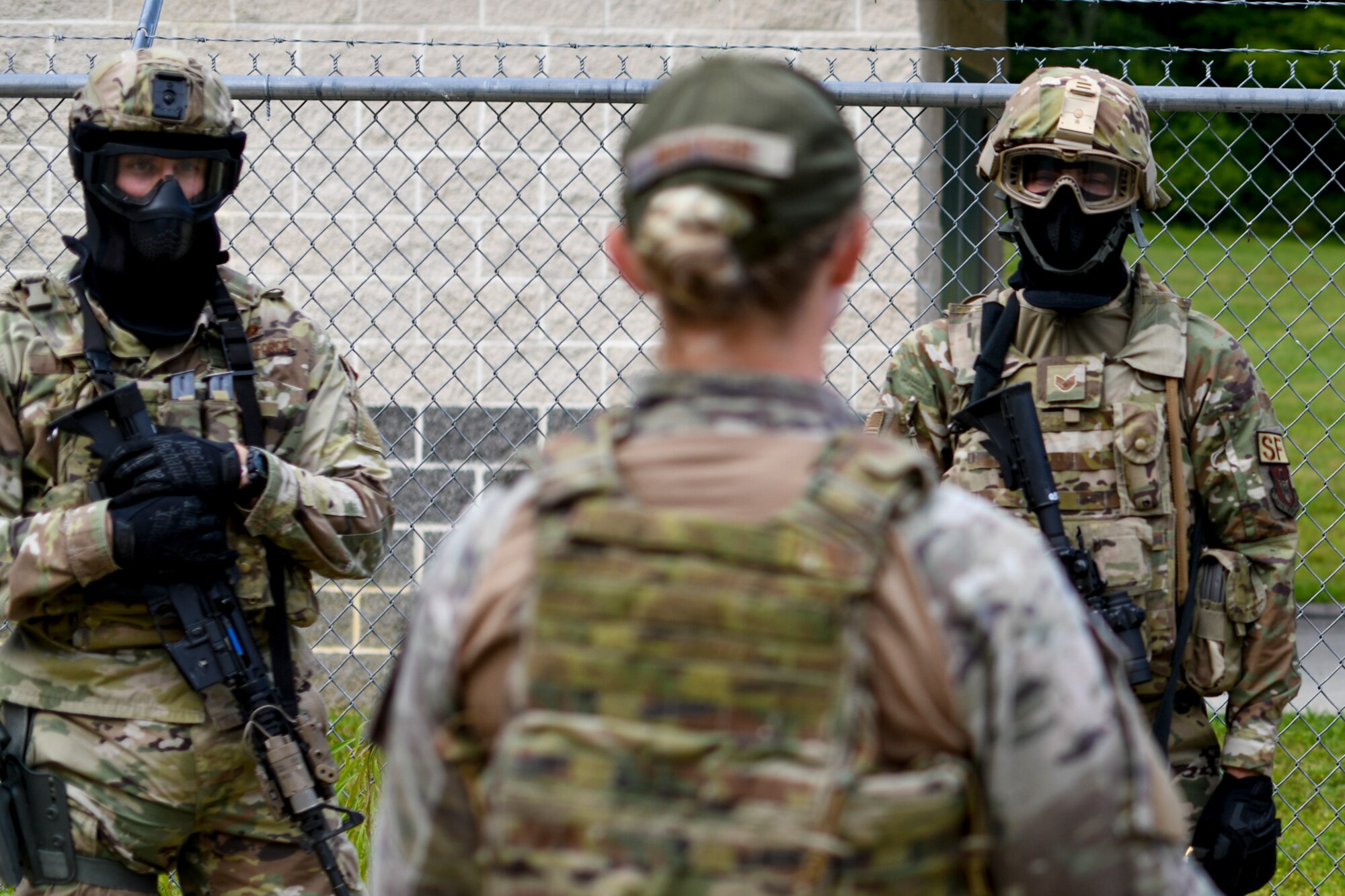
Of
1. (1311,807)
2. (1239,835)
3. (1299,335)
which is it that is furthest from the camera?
(1299,335)

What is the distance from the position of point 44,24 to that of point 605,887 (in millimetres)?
4501

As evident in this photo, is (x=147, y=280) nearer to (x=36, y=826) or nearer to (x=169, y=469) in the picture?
(x=169, y=469)

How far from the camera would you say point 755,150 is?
131 centimetres

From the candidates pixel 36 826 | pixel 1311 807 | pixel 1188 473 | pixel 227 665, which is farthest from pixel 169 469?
pixel 1311 807

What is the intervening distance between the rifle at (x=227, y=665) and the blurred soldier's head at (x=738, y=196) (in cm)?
161

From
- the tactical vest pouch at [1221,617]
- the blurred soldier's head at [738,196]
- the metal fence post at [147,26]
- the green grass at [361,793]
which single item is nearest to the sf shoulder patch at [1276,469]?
the tactical vest pouch at [1221,617]

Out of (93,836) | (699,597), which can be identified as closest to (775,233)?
(699,597)

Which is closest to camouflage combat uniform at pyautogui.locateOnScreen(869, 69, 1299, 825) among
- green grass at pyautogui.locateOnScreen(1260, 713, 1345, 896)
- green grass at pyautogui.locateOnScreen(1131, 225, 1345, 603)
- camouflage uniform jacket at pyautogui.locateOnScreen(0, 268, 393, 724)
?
green grass at pyautogui.locateOnScreen(1260, 713, 1345, 896)

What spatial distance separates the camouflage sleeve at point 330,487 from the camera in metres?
2.74

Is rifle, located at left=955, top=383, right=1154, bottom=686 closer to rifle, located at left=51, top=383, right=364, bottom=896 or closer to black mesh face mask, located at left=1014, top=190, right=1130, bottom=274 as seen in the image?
black mesh face mask, located at left=1014, top=190, right=1130, bottom=274

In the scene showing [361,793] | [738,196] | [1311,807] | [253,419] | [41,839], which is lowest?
[1311,807]

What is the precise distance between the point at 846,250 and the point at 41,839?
198 centimetres

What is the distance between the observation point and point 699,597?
49.8 inches

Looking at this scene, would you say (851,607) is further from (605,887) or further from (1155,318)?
(1155,318)
